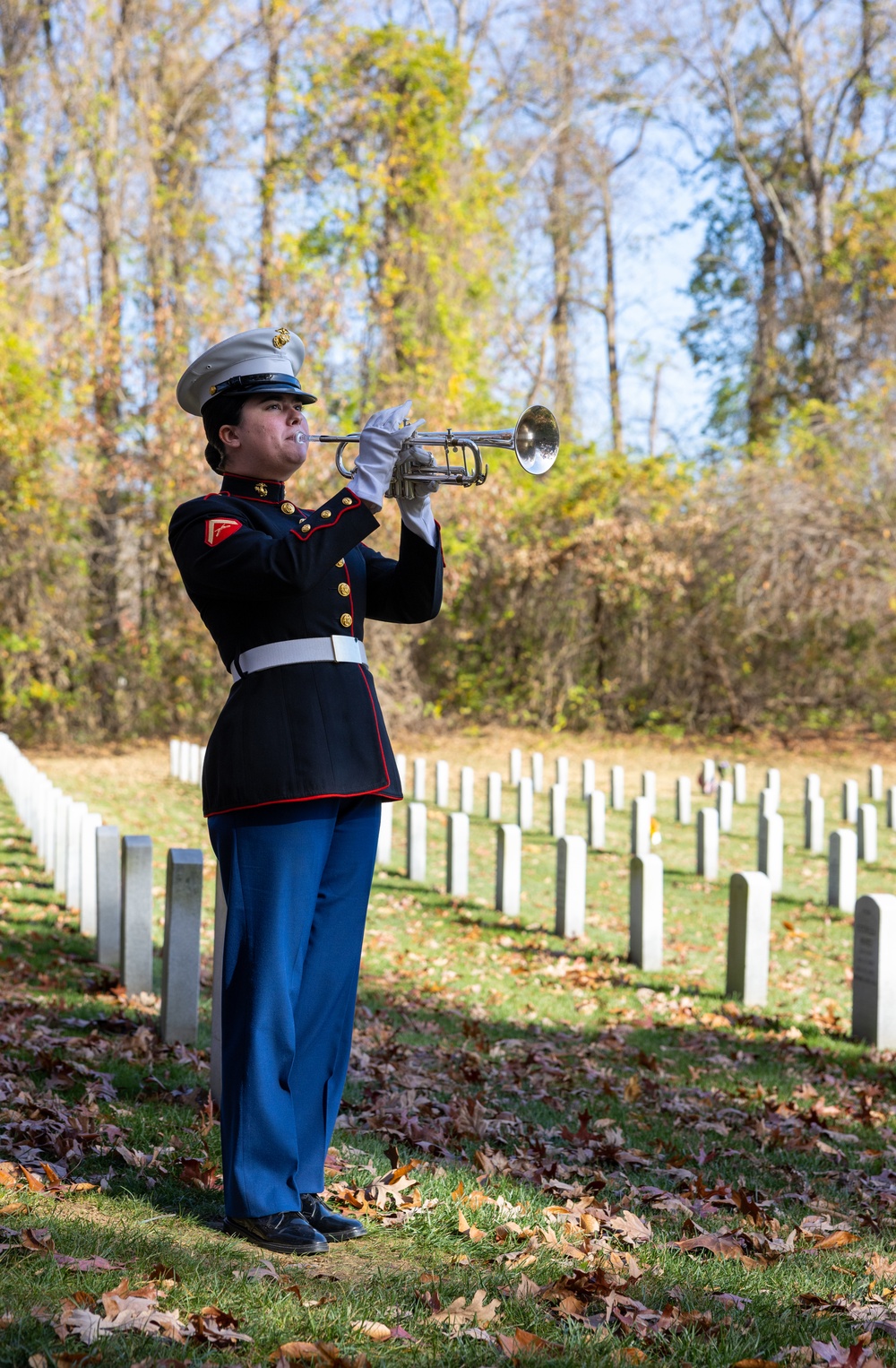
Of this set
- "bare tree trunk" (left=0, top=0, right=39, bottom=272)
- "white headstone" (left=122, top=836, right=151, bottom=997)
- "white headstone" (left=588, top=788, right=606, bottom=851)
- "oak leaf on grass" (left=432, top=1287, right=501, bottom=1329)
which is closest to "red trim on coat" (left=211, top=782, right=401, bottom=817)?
"oak leaf on grass" (left=432, top=1287, right=501, bottom=1329)

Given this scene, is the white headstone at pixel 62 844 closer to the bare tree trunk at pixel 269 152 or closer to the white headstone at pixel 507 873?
the white headstone at pixel 507 873

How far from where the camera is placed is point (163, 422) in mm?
19656

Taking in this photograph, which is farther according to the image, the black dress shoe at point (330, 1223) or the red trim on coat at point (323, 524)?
the black dress shoe at point (330, 1223)

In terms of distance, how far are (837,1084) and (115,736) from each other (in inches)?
670

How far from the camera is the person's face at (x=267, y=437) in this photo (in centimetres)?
341

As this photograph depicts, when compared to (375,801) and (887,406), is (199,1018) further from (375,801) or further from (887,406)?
(887,406)

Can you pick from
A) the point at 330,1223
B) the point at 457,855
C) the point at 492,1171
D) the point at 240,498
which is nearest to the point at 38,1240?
the point at 330,1223

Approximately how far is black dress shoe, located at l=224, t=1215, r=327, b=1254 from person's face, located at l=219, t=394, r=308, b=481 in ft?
6.18

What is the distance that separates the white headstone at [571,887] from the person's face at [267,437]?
18.3 feet

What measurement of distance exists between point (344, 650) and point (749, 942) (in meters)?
4.58

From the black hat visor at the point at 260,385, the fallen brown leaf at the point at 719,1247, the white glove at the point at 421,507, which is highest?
the black hat visor at the point at 260,385

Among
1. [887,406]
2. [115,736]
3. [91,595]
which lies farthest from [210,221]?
[887,406]

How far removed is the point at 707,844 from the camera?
11.1 meters

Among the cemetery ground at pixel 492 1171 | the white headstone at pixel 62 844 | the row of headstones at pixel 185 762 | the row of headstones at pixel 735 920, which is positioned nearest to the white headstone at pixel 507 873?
the row of headstones at pixel 735 920
